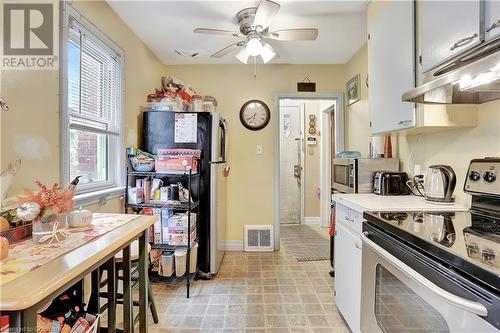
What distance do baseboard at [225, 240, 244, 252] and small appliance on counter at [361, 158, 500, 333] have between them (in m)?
2.21

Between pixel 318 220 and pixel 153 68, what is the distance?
11.9ft

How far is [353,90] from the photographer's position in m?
3.31

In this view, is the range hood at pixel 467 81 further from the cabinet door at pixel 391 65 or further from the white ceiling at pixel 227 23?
the white ceiling at pixel 227 23

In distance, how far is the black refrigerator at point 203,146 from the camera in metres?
2.75

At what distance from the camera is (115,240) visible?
116 centimetres

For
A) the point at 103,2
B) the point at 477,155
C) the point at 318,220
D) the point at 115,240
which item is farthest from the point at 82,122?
the point at 318,220

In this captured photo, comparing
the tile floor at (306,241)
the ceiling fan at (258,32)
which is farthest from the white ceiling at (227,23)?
the tile floor at (306,241)

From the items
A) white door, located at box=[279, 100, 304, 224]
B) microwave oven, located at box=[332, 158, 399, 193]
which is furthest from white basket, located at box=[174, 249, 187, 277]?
white door, located at box=[279, 100, 304, 224]

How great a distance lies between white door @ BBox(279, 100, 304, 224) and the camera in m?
5.14

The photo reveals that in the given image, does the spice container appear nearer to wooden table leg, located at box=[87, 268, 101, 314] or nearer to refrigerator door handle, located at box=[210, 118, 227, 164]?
refrigerator door handle, located at box=[210, 118, 227, 164]

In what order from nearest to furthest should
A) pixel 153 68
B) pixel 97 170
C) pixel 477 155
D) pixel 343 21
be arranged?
pixel 477 155
pixel 97 170
pixel 343 21
pixel 153 68

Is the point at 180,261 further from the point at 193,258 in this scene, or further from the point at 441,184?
the point at 441,184

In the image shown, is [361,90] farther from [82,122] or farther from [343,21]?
[82,122]

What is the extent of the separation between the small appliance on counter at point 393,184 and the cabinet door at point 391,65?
1.11ft
